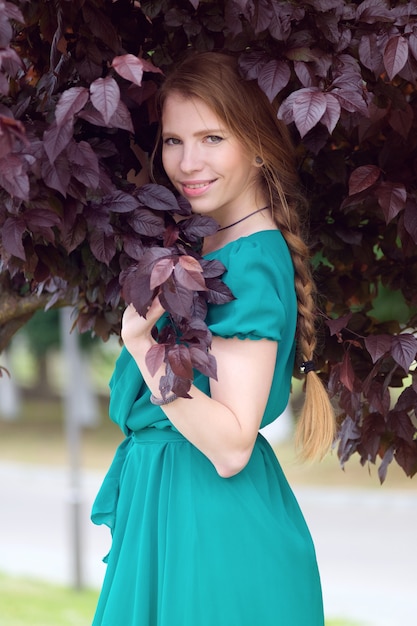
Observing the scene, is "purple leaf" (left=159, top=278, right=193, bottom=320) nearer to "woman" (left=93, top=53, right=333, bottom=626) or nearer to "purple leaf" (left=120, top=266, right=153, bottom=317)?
"purple leaf" (left=120, top=266, right=153, bottom=317)

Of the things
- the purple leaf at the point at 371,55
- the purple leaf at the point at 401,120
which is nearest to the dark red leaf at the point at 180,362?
the purple leaf at the point at 371,55

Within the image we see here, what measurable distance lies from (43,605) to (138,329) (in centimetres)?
585

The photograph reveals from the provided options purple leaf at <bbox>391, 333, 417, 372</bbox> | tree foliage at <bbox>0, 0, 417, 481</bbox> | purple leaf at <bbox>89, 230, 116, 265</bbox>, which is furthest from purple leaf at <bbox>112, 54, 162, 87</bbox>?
purple leaf at <bbox>391, 333, 417, 372</bbox>

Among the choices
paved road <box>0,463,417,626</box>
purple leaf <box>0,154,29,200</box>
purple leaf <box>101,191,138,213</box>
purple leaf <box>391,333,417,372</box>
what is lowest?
paved road <box>0,463,417,626</box>

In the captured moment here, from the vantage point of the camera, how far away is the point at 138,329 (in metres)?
1.94

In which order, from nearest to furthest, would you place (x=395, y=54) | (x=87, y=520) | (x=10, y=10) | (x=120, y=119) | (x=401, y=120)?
(x=10, y=10)
(x=120, y=119)
(x=395, y=54)
(x=401, y=120)
(x=87, y=520)

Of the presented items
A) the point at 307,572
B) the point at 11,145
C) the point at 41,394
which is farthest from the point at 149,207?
the point at 41,394

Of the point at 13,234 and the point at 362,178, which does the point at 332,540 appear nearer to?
the point at 362,178

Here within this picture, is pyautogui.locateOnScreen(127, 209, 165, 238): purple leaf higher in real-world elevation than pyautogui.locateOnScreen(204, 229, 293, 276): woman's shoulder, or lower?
higher

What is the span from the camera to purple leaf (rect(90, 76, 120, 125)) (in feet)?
5.33

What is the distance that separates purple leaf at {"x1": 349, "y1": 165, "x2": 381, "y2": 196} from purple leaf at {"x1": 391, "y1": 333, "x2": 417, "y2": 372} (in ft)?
1.11

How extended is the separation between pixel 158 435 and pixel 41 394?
1837cm

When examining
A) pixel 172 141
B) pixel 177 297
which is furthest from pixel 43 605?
pixel 177 297

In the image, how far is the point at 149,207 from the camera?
198cm
